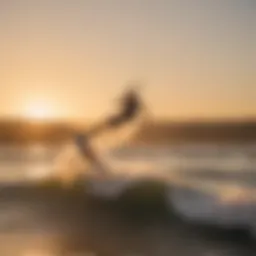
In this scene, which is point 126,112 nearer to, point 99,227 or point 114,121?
point 114,121

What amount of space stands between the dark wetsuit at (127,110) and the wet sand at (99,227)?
0.49ft

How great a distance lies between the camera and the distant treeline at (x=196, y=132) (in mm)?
1312

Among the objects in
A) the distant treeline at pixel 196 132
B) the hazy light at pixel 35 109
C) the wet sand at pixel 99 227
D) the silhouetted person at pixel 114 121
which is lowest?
the wet sand at pixel 99 227

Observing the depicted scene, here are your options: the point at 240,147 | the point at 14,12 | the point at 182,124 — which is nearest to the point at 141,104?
the point at 182,124

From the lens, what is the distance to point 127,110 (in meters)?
1.32

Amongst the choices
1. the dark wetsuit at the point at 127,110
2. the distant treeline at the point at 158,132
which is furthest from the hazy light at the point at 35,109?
the dark wetsuit at the point at 127,110

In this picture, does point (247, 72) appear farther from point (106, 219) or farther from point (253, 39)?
point (106, 219)

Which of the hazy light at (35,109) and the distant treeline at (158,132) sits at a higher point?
the hazy light at (35,109)

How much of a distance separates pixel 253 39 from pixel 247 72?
73 millimetres

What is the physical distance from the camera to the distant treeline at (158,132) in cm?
131

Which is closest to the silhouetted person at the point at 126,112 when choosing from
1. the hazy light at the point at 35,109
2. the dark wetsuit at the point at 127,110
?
the dark wetsuit at the point at 127,110

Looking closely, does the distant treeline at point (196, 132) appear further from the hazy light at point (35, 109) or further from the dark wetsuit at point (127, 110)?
the hazy light at point (35, 109)

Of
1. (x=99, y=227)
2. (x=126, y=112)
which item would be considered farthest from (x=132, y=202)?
(x=126, y=112)

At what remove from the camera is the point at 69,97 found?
133cm
